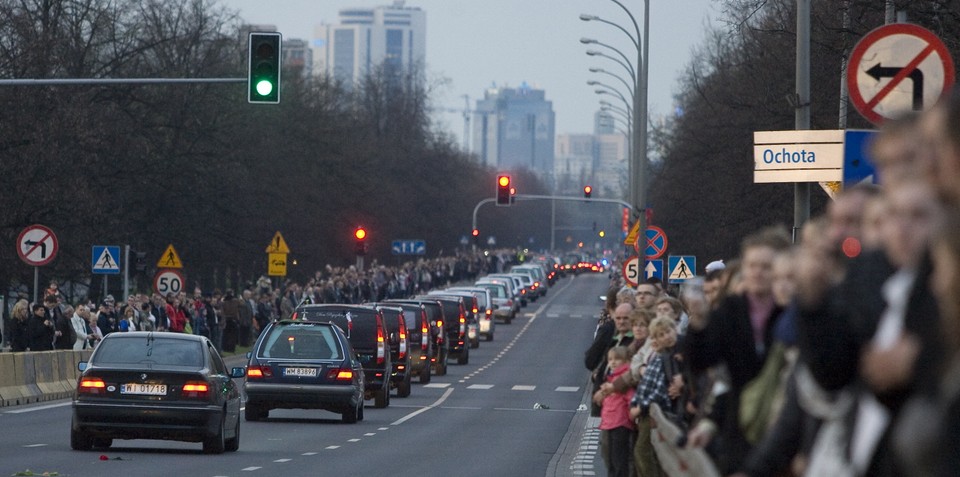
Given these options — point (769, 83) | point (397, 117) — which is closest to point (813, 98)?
point (769, 83)

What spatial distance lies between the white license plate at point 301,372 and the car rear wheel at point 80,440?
605 centimetres

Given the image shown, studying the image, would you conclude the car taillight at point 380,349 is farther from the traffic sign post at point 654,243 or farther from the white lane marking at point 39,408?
the traffic sign post at point 654,243

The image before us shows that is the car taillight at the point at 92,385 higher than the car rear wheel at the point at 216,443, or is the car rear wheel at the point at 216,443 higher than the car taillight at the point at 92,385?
the car taillight at the point at 92,385

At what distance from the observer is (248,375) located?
26453 mm

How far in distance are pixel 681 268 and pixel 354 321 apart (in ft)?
28.4

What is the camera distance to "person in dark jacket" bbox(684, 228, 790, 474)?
24.7 feet

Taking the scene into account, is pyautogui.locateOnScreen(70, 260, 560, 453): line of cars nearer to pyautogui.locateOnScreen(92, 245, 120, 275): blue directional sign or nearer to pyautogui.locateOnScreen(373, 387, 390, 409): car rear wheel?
pyautogui.locateOnScreen(373, 387, 390, 409): car rear wheel

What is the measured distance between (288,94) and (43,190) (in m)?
28.4

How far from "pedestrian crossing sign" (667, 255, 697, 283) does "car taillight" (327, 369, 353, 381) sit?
12.5 m

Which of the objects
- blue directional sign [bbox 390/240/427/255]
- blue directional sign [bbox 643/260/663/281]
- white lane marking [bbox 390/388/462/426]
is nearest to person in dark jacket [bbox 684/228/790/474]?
white lane marking [bbox 390/388/462/426]

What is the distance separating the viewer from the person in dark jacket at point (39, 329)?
31311 mm

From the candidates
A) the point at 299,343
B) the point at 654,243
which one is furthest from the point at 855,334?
the point at 654,243

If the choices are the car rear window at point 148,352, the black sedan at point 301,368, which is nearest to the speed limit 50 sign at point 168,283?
the black sedan at point 301,368

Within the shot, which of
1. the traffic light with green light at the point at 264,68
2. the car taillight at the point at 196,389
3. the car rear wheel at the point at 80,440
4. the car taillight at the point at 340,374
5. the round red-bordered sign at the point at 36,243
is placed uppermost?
the traffic light with green light at the point at 264,68
